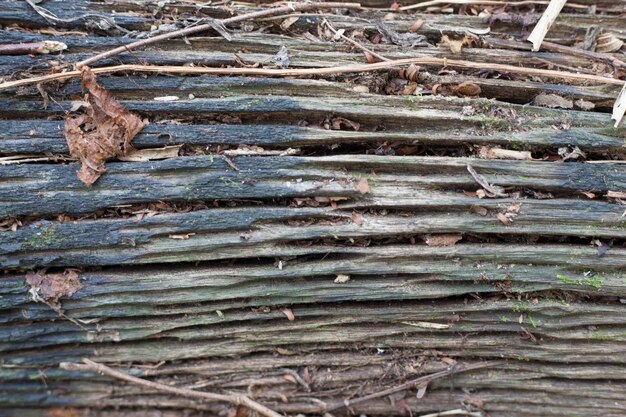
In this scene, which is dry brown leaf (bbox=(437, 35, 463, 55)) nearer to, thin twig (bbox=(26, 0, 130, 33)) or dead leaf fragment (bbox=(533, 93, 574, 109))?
dead leaf fragment (bbox=(533, 93, 574, 109))

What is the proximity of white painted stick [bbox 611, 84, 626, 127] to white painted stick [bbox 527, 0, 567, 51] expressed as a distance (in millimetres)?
555

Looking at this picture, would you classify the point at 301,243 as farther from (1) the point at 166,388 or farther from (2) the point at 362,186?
(1) the point at 166,388

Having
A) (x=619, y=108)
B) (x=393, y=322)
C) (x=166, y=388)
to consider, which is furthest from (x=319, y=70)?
(x=166, y=388)

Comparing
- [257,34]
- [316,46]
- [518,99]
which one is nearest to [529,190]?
[518,99]

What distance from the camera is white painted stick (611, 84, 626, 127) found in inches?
112

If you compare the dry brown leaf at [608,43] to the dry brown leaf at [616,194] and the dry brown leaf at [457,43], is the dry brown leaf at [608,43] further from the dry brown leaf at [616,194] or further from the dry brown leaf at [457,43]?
the dry brown leaf at [616,194]

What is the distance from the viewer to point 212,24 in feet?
9.22

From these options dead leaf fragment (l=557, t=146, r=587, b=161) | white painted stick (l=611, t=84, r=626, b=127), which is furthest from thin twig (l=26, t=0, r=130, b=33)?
white painted stick (l=611, t=84, r=626, b=127)

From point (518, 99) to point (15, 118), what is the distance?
9.49 ft

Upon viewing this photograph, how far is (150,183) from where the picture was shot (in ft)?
8.46

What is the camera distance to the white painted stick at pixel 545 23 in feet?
9.77

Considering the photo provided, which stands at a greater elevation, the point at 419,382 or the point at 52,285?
the point at 52,285

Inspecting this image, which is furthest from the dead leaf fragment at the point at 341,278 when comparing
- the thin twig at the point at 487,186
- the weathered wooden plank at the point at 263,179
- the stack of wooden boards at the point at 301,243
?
the thin twig at the point at 487,186

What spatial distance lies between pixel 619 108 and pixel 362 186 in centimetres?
162
